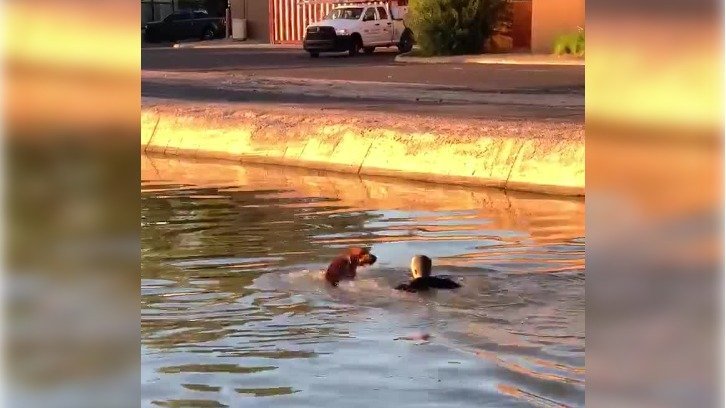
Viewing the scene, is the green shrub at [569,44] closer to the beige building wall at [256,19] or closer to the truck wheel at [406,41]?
the truck wheel at [406,41]

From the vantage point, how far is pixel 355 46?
4125 cm

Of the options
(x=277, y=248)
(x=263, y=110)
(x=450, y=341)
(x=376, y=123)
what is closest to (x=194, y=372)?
(x=450, y=341)

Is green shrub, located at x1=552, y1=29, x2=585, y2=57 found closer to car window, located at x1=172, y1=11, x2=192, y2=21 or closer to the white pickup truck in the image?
the white pickup truck

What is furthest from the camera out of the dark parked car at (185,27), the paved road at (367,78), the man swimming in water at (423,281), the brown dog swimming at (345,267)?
the dark parked car at (185,27)

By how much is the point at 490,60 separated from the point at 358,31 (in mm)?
8221

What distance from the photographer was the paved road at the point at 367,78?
59.6 feet

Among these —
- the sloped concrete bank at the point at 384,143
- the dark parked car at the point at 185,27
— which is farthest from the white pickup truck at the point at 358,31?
the sloped concrete bank at the point at 384,143

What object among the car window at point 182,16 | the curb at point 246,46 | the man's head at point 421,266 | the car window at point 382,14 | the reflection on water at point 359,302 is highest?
the car window at point 382,14

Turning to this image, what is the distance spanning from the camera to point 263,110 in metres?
15.3

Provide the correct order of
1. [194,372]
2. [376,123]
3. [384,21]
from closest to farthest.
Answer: [194,372] → [376,123] → [384,21]

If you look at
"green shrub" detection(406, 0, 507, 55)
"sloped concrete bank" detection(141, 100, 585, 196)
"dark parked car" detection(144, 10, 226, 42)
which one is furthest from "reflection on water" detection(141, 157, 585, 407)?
"dark parked car" detection(144, 10, 226, 42)
